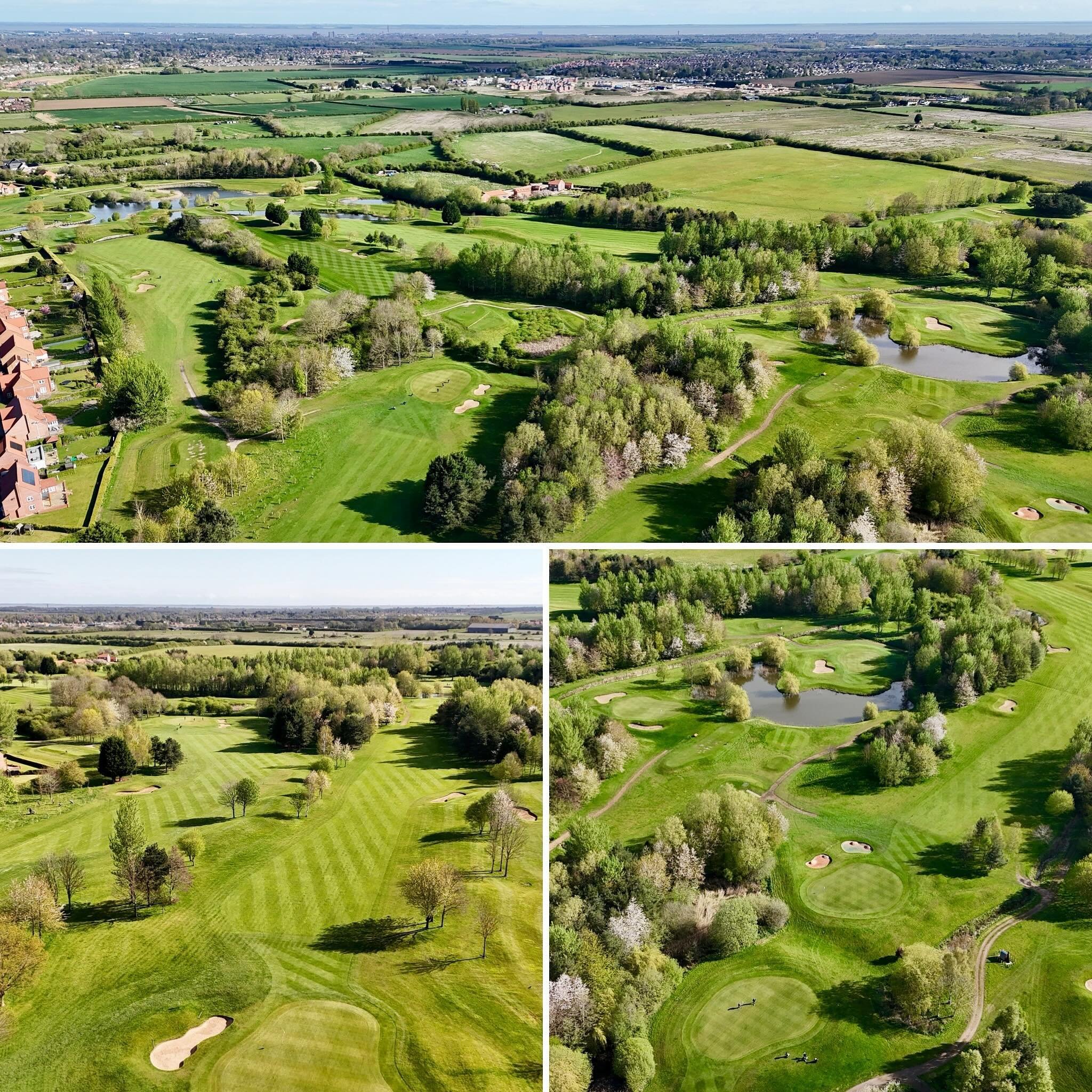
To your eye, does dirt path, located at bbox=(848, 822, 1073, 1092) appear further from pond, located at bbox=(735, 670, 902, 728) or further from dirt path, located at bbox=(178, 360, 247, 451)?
dirt path, located at bbox=(178, 360, 247, 451)

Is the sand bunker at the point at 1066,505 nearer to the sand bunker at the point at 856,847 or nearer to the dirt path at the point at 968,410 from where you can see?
the dirt path at the point at 968,410

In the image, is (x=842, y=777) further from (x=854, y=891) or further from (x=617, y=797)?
(x=617, y=797)

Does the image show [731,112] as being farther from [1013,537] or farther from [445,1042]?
[445,1042]

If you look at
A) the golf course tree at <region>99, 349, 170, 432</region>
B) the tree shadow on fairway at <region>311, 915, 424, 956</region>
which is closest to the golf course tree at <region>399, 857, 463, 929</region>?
the tree shadow on fairway at <region>311, 915, 424, 956</region>

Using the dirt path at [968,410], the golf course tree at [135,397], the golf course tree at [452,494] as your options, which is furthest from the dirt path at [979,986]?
the golf course tree at [135,397]

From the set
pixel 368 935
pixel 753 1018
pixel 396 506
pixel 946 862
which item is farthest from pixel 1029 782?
pixel 396 506
